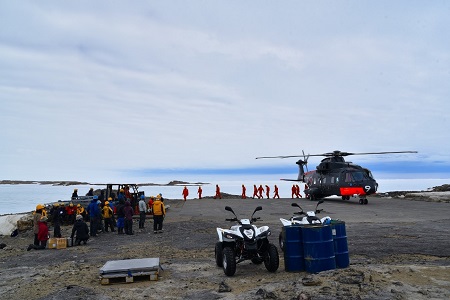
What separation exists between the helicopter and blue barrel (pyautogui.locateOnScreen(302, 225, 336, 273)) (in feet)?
68.0

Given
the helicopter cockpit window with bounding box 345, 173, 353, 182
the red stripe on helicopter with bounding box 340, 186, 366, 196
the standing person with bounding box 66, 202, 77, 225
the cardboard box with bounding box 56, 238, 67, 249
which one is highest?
the helicopter cockpit window with bounding box 345, 173, 353, 182

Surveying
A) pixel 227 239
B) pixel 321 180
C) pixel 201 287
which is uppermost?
pixel 321 180

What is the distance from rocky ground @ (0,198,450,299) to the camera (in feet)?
22.5

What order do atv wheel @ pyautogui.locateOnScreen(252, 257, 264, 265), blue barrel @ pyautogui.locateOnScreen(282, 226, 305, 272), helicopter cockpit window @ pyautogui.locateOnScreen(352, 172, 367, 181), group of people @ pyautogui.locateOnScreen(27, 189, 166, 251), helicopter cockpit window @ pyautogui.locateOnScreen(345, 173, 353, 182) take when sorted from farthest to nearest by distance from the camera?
helicopter cockpit window @ pyautogui.locateOnScreen(345, 173, 353, 182) → helicopter cockpit window @ pyautogui.locateOnScreen(352, 172, 367, 181) → group of people @ pyautogui.locateOnScreen(27, 189, 166, 251) → atv wheel @ pyautogui.locateOnScreen(252, 257, 264, 265) → blue barrel @ pyautogui.locateOnScreen(282, 226, 305, 272)

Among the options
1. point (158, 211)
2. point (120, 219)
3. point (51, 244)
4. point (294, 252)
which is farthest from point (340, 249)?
point (120, 219)

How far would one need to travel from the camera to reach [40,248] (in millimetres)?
14523

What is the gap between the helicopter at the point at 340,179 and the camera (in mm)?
29031

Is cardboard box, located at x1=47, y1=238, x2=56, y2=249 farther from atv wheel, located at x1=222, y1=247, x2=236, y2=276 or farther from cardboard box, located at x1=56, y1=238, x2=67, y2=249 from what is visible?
atv wheel, located at x1=222, y1=247, x2=236, y2=276

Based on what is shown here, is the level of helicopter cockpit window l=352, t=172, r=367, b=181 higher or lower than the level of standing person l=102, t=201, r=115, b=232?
higher

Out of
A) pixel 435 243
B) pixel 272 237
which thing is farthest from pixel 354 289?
pixel 272 237

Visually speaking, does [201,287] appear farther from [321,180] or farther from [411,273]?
[321,180]

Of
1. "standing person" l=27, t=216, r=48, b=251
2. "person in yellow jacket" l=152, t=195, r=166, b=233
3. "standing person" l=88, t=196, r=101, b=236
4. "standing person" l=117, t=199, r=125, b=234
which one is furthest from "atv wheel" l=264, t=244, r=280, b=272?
"standing person" l=88, t=196, r=101, b=236

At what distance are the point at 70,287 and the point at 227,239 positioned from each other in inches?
138

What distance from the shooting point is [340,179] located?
30109 mm
